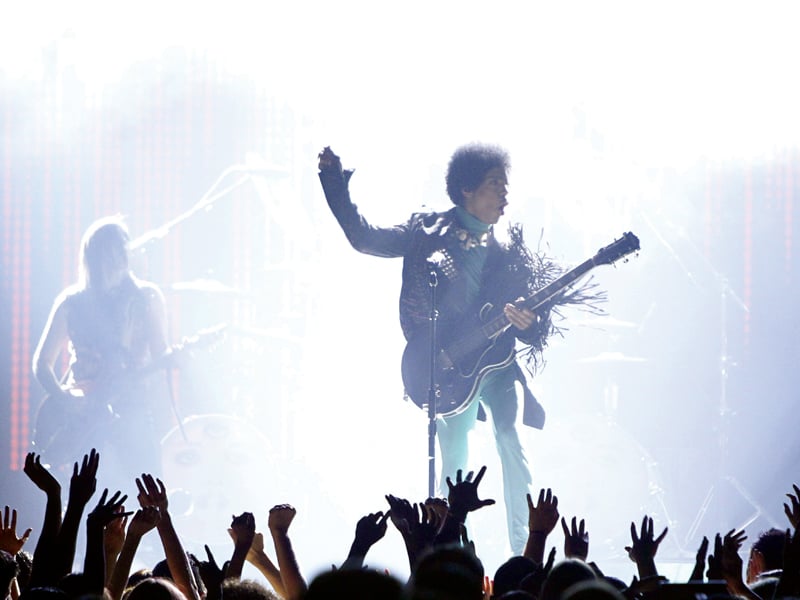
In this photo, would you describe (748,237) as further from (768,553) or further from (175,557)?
(175,557)

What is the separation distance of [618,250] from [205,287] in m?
7.91

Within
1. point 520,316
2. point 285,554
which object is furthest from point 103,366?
point 285,554

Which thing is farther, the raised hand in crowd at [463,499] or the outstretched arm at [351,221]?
the outstretched arm at [351,221]

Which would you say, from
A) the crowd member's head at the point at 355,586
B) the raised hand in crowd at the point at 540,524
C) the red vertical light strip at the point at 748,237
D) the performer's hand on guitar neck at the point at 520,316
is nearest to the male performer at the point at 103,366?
the performer's hand on guitar neck at the point at 520,316

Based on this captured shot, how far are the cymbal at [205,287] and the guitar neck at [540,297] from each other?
717 cm

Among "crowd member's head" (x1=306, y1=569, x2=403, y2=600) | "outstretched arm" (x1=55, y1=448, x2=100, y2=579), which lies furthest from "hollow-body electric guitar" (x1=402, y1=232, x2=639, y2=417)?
"crowd member's head" (x1=306, y1=569, x2=403, y2=600)

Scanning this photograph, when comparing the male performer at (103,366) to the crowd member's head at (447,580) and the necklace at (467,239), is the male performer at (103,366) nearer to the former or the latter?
the necklace at (467,239)

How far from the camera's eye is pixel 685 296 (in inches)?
487

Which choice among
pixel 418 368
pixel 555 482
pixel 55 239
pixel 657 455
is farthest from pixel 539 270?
pixel 55 239

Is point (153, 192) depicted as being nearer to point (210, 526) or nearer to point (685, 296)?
point (210, 526)

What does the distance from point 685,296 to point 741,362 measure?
97 cm

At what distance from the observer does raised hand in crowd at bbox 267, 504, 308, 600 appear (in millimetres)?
3123

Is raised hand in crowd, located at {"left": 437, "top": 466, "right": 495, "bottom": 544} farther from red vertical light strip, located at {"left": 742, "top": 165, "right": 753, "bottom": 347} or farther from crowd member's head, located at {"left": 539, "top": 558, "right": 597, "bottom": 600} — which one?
red vertical light strip, located at {"left": 742, "top": 165, "right": 753, "bottom": 347}

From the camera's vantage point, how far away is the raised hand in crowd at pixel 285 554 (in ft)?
10.2
